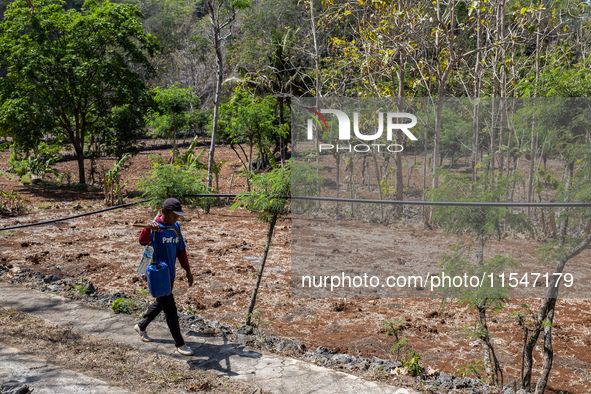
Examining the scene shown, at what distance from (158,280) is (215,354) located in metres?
0.85

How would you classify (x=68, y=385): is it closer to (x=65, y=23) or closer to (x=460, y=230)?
(x=460, y=230)

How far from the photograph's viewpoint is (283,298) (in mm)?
6523

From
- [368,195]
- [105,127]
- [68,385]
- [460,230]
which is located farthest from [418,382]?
[105,127]

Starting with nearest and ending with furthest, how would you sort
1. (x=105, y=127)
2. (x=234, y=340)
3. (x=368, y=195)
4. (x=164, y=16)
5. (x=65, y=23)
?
1. (x=234, y=340)
2. (x=368, y=195)
3. (x=65, y=23)
4. (x=105, y=127)
5. (x=164, y=16)

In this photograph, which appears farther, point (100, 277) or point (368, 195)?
point (368, 195)

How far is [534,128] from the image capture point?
287 inches

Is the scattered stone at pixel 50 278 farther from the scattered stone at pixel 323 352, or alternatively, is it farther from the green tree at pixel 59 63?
the green tree at pixel 59 63

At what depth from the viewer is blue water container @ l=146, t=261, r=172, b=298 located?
3.98m

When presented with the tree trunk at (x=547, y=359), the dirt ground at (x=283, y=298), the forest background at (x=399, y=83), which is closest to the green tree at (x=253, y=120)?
the forest background at (x=399, y=83)

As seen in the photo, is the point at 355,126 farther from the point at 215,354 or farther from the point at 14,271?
the point at 14,271

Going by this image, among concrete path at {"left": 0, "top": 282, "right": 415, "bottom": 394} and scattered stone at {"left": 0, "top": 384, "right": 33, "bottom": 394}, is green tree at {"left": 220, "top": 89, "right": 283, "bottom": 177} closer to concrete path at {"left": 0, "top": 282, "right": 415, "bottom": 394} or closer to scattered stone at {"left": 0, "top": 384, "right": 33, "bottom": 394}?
concrete path at {"left": 0, "top": 282, "right": 415, "bottom": 394}

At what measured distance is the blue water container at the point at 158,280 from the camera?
398cm

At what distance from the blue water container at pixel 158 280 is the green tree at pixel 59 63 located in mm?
13105

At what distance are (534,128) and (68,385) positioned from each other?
6.97 m
